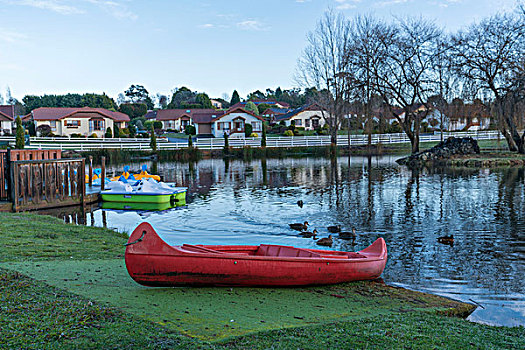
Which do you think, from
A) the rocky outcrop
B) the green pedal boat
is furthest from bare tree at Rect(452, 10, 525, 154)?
the green pedal boat

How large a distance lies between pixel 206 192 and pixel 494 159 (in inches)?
930

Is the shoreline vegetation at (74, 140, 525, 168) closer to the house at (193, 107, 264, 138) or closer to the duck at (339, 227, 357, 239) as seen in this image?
the house at (193, 107, 264, 138)

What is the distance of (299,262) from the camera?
7555 mm

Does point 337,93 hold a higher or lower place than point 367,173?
higher

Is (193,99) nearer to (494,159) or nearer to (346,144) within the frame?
(346,144)

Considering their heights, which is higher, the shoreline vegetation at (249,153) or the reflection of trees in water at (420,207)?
the shoreline vegetation at (249,153)

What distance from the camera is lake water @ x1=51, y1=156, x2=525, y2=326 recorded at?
928 cm

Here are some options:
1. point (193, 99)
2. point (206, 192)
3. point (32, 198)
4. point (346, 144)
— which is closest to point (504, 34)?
point (346, 144)

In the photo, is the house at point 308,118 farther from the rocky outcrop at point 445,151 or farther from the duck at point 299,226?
the duck at point 299,226

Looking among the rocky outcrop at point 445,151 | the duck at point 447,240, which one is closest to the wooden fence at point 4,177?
the duck at point 447,240

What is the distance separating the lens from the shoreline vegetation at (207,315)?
4898 millimetres

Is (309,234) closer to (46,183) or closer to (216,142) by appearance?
(46,183)

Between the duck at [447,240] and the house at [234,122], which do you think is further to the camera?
the house at [234,122]

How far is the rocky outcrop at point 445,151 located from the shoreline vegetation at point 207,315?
33.0m
